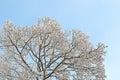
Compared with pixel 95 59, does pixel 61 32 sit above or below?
above

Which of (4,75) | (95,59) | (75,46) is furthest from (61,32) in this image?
(4,75)

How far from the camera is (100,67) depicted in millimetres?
29578

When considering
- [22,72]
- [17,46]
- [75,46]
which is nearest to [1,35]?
[17,46]

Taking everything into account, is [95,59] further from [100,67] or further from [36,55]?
[36,55]

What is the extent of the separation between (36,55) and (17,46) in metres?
1.67

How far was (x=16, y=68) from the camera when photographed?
96.1 feet

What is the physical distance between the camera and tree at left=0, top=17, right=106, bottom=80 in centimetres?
2889

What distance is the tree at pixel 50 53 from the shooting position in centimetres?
2889

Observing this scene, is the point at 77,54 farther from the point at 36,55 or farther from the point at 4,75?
the point at 4,75

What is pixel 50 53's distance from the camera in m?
29.3

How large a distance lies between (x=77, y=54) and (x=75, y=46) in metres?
0.67

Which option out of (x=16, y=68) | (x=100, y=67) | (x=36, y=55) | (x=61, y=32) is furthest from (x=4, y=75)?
(x=100, y=67)

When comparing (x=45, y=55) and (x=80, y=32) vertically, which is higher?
(x=80, y=32)

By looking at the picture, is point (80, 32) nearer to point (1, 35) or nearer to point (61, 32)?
point (61, 32)
